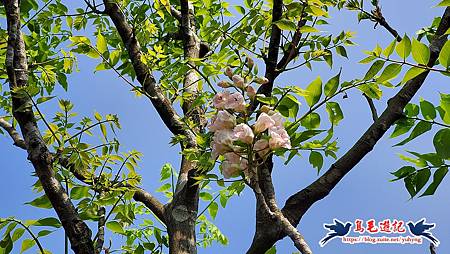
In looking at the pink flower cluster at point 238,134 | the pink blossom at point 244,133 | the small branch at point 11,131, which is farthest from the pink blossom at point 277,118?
the small branch at point 11,131

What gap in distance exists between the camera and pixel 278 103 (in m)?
1.44

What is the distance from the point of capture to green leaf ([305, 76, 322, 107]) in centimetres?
138

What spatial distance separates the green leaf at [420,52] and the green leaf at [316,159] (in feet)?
1.31

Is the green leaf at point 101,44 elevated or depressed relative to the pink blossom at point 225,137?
elevated

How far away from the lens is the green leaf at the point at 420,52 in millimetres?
1158

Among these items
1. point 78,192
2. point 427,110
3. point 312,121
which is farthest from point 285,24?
point 78,192

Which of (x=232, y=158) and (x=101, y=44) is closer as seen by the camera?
(x=232, y=158)

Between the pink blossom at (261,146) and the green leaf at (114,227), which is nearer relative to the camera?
the pink blossom at (261,146)

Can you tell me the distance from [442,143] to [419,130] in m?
0.15

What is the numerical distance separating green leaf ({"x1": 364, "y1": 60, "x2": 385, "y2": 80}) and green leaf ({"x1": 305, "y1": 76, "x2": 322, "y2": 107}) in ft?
0.40

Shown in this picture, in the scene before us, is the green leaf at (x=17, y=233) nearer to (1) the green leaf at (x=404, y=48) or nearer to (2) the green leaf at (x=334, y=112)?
(2) the green leaf at (x=334, y=112)

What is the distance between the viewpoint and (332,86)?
1383 mm

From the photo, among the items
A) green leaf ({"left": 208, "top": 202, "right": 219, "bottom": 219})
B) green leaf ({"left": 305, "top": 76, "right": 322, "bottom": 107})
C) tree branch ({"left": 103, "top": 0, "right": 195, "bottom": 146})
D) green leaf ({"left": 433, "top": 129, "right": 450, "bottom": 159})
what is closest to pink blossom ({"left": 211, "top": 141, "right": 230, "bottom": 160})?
green leaf ({"left": 305, "top": 76, "right": 322, "bottom": 107})

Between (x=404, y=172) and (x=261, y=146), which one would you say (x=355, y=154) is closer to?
(x=404, y=172)
